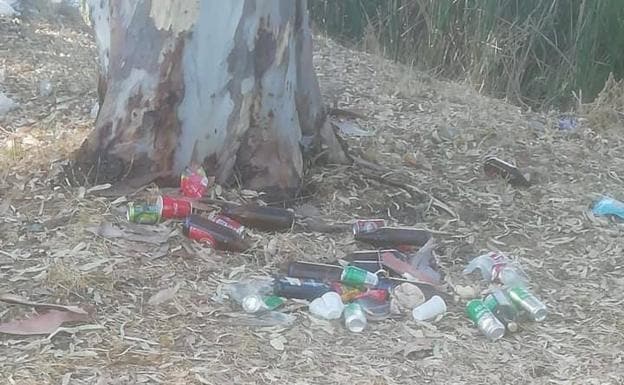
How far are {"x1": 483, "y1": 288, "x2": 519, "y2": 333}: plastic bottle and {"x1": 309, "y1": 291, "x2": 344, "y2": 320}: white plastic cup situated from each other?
1.66 ft

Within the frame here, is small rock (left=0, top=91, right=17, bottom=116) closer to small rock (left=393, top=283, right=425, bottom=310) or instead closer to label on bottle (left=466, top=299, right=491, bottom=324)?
small rock (left=393, top=283, right=425, bottom=310)

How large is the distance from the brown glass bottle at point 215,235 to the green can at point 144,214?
138mm

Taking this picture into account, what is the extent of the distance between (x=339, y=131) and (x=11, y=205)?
1.72m

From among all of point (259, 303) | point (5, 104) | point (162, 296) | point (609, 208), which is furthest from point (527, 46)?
point (162, 296)

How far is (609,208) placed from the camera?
429 centimetres

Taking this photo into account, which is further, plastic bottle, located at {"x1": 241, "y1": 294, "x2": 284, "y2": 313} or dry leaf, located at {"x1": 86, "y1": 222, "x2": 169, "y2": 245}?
dry leaf, located at {"x1": 86, "y1": 222, "x2": 169, "y2": 245}

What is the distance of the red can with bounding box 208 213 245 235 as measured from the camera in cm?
373

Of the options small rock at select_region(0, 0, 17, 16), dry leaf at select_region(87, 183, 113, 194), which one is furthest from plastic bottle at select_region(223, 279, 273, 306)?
small rock at select_region(0, 0, 17, 16)

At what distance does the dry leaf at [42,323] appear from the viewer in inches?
122

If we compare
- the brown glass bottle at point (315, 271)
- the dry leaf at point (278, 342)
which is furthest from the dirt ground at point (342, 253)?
the brown glass bottle at point (315, 271)

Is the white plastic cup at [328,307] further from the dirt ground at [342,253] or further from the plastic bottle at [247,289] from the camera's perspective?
the plastic bottle at [247,289]

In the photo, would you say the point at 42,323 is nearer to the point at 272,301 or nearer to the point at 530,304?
the point at 272,301

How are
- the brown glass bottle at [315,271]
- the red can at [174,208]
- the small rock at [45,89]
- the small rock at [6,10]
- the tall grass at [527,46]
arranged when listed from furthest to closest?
the small rock at [6,10]
the tall grass at [527,46]
the small rock at [45,89]
the red can at [174,208]
the brown glass bottle at [315,271]

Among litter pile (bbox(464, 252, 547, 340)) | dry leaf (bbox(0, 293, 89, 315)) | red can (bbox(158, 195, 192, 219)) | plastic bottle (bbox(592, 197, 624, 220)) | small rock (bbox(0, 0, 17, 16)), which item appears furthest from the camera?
small rock (bbox(0, 0, 17, 16))
